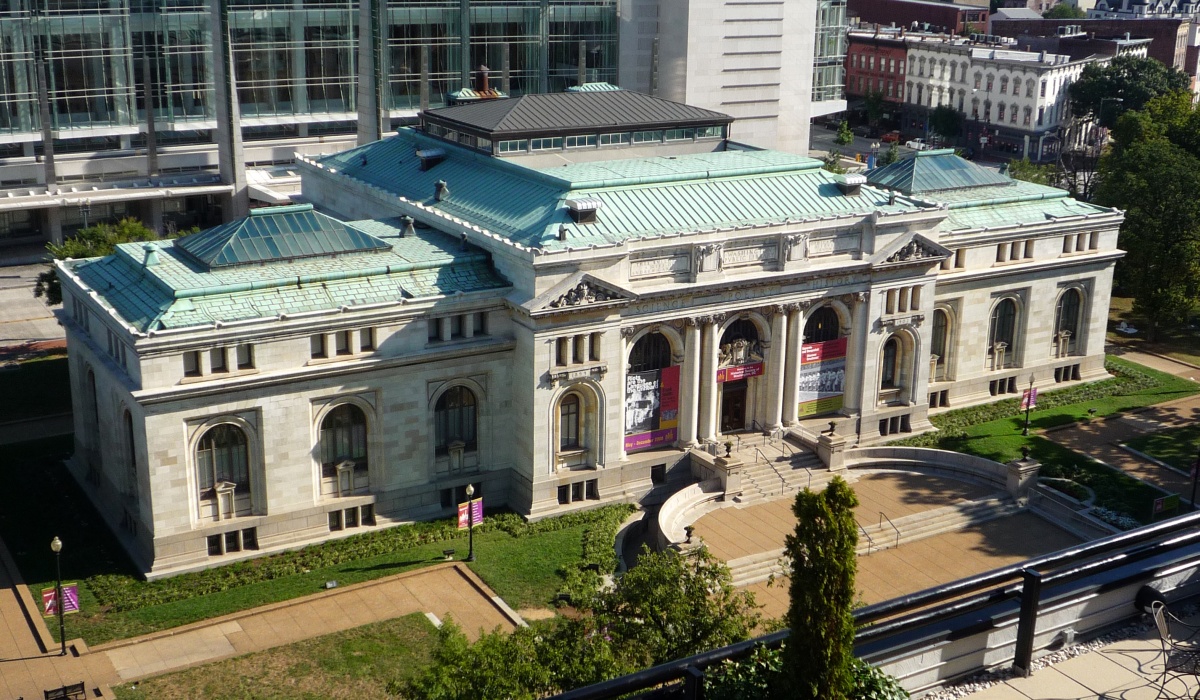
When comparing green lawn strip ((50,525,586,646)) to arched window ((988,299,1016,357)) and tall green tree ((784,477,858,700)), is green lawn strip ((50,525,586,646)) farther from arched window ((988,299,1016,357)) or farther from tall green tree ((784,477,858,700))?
tall green tree ((784,477,858,700))

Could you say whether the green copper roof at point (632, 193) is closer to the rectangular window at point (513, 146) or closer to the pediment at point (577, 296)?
the rectangular window at point (513, 146)

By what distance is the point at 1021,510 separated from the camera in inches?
3430

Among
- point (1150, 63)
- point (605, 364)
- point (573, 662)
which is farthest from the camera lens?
point (1150, 63)

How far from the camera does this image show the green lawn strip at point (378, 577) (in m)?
67.6

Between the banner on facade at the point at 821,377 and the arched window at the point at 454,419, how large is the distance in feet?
77.3

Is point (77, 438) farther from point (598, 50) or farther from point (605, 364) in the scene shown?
point (598, 50)

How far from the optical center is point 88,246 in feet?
334

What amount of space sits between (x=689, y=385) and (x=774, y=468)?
8.07 m

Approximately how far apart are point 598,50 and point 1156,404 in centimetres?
8044

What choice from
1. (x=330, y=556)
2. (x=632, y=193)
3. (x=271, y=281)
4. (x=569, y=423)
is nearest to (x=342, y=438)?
(x=330, y=556)

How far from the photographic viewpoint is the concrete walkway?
207 ft

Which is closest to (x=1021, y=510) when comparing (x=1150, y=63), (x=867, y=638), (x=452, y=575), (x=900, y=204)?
(x=900, y=204)

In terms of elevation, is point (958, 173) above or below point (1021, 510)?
above

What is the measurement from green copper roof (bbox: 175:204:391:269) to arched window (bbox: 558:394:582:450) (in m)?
14.7
